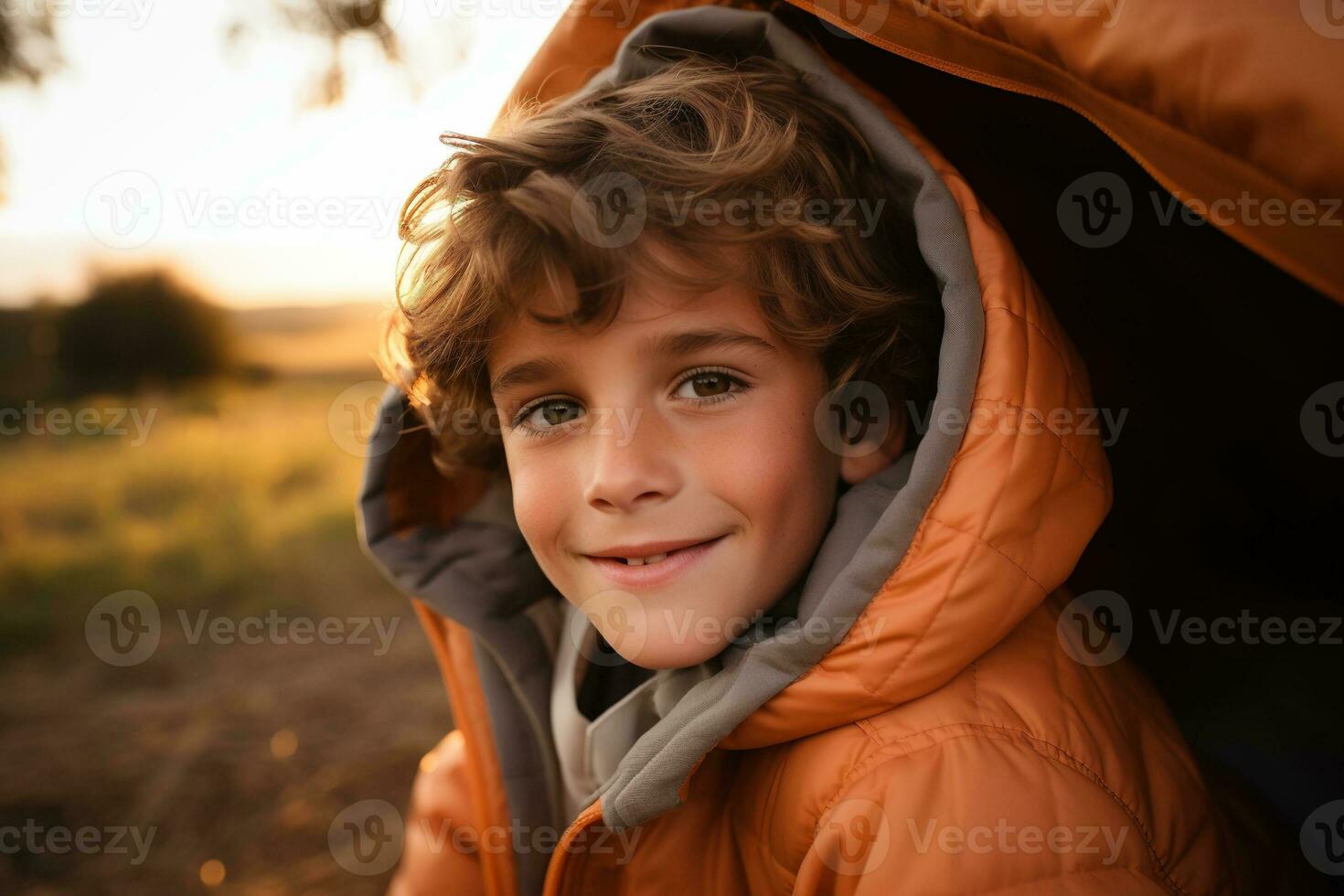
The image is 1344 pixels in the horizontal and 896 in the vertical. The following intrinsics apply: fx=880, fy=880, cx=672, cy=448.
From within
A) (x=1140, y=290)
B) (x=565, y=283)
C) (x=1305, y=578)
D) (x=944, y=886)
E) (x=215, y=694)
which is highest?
(x=1140, y=290)

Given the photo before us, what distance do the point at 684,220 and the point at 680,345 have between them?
0.57ft

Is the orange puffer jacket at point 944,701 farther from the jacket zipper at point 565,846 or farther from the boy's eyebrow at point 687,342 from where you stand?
the boy's eyebrow at point 687,342

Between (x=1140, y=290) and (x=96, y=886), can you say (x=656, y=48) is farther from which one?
(x=96, y=886)

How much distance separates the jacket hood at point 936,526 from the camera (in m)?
1.06

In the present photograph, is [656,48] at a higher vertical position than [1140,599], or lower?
higher

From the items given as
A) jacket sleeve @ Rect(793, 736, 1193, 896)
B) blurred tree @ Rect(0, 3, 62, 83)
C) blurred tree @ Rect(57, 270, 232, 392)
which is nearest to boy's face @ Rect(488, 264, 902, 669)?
jacket sleeve @ Rect(793, 736, 1193, 896)

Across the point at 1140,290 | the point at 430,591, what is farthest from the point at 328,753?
the point at 1140,290

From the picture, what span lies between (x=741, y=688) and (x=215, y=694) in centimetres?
249

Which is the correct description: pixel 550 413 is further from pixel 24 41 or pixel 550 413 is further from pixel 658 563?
pixel 24 41

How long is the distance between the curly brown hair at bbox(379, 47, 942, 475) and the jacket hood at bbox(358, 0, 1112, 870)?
0.28ft

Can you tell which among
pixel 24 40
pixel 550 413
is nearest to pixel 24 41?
pixel 24 40

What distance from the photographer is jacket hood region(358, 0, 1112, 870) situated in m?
1.06

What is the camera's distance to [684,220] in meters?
1.20

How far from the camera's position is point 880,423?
1.36m
